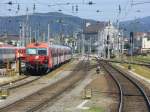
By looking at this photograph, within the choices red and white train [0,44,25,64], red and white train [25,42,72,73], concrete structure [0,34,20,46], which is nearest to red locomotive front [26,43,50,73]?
red and white train [25,42,72,73]

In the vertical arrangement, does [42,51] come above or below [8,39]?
below

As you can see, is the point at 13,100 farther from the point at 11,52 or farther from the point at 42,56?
the point at 11,52

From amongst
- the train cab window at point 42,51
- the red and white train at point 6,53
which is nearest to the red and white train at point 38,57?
the train cab window at point 42,51

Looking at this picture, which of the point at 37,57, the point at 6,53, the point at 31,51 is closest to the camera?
the point at 37,57

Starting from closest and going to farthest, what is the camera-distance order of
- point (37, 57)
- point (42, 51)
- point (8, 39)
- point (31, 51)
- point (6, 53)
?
point (37, 57), point (42, 51), point (31, 51), point (6, 53), point (8, 39)

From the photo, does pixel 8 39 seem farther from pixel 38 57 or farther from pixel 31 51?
pixel 38 57

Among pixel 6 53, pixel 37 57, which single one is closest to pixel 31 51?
pixel 37 57

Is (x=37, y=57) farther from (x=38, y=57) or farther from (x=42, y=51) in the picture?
(x=42, y=51)

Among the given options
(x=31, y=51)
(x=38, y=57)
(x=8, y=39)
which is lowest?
(x=38, y=57)

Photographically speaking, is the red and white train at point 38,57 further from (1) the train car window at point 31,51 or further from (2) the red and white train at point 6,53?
(2) the red and white train at point 6,53

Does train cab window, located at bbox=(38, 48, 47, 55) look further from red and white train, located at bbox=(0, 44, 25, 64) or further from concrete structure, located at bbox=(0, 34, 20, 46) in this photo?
concrete structure, located at bbox=(0, 34, 20, 46)

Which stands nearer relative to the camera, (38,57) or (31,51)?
(38,57)

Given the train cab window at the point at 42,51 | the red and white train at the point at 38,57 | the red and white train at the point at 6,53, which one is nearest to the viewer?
the red and white train at the point at 38,57

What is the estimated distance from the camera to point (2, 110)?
2072 centimetres
